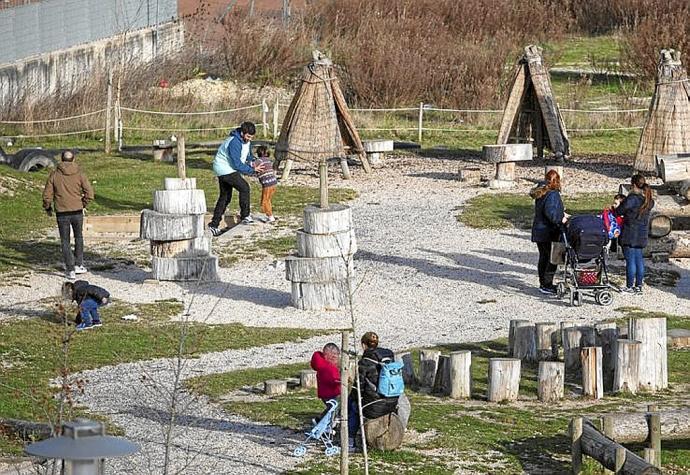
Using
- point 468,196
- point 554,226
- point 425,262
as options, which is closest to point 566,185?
point 468,196

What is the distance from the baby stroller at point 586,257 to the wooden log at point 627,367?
430cm

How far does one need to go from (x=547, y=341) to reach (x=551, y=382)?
1681 mm

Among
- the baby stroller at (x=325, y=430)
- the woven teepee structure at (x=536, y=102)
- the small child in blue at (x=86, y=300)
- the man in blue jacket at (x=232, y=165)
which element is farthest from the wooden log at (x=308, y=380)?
the woven teepee structure at (x=536, y=102)

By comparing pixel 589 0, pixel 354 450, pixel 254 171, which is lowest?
pixel 354 450

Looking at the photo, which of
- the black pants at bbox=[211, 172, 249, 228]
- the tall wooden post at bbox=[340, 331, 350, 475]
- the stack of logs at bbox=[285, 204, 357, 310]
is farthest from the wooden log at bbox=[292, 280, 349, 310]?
the tall wooden post at bbox=[340, 331, 350, 475]

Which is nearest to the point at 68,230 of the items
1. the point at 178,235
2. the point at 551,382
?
the point at 178,235

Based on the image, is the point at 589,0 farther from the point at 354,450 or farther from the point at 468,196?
the point at 354,450

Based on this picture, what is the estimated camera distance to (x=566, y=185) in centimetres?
2798

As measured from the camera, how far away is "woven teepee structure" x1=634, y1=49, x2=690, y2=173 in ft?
91.2

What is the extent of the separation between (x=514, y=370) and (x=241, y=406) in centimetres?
257

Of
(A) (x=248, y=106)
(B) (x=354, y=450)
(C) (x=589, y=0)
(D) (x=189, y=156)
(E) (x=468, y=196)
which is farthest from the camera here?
(C) (x=589, y=0)

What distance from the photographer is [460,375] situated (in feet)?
48.5

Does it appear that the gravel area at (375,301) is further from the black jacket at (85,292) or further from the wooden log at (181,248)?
the black jacket at (85,292)

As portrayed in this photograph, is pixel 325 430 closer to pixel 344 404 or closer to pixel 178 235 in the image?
pixel 344 404
